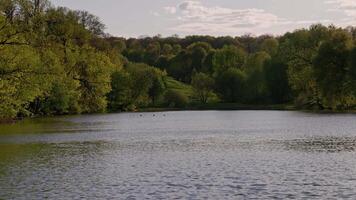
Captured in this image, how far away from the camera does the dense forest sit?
5688 centimetres

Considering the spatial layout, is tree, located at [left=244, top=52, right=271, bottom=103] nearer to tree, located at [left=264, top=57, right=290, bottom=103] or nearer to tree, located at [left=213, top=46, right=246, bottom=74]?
tree, located at [left=264, top=57, right=290, bottom=103]

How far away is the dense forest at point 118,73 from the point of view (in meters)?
56.9

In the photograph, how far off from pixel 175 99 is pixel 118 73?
27.3 m

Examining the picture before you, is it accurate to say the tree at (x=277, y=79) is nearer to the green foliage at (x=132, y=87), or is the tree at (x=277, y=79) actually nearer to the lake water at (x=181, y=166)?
the green foliage at (x=132, y=87)

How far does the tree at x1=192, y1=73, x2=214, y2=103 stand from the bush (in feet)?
14.8

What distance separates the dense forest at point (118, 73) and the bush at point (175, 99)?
27 cm

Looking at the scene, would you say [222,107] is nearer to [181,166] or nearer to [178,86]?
[178,86]

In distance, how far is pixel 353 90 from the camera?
98500 millimetres

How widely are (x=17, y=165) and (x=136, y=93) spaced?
4078 inches

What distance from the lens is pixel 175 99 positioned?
15562 centimetres

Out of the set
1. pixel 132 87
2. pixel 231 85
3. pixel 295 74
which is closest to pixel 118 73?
pixel 132 87

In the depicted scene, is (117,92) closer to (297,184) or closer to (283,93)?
(283,93)

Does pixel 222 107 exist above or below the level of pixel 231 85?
below

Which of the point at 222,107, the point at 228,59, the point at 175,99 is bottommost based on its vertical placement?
the point at 222,107
